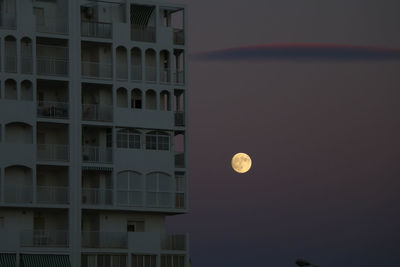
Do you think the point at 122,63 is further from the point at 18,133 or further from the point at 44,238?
the point at 44,238

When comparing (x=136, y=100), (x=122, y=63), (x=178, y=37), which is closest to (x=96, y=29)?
(x=122, y=63)

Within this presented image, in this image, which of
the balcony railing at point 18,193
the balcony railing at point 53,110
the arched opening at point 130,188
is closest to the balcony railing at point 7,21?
the balcony railing at point 53,110

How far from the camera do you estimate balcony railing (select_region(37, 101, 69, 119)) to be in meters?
95.4

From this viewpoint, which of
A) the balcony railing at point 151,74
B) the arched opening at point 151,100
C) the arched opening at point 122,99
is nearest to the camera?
the arched opening at point 122,99

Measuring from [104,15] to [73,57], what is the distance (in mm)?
4591

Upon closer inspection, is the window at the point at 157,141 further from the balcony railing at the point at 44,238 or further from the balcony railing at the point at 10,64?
the balcony railing at the point at 10,64

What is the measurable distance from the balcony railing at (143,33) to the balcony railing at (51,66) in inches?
231

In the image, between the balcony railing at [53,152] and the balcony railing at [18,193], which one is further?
the balcony railing at [53,152]

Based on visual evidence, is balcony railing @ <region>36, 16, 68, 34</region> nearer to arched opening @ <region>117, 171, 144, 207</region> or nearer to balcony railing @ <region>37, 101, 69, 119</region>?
balcony railing @ <region>37, 101, 69, 119</region>

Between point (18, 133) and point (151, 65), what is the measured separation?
39.0 ft

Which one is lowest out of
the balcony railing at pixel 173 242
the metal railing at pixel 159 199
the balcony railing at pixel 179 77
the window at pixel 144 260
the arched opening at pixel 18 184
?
the window at pixel 144 260

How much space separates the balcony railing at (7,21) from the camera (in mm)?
94500

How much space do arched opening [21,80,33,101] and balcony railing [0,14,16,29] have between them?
4058 millimetres

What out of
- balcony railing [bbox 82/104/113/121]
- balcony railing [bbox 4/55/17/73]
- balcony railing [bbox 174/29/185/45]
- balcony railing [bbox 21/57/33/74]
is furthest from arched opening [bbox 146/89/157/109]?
balcony railing [bbox 4/55/17/73]
